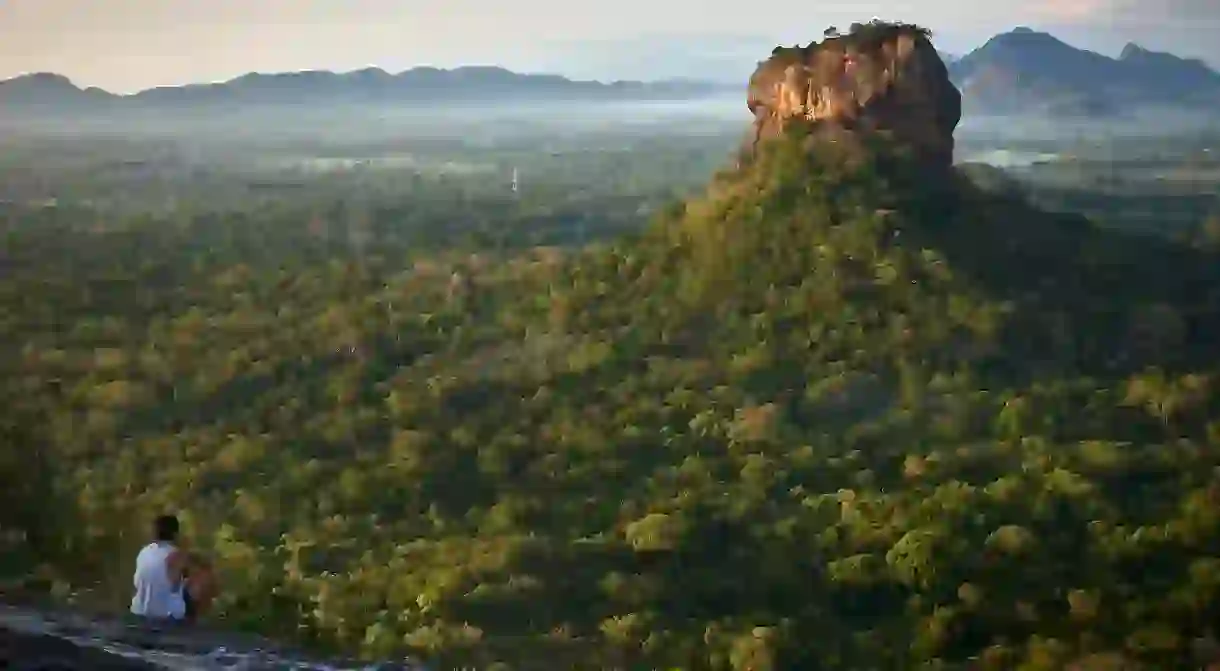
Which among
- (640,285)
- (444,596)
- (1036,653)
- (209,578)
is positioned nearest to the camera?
(209,578)

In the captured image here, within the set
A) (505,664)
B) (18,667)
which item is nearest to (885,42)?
(505,664)

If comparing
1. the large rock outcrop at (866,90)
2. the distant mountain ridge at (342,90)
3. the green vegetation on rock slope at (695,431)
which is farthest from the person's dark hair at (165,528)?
the large rock outcrop at (866,90)

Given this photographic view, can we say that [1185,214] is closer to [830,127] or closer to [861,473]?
[861,473]

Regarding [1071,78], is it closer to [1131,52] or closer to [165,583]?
[1131,52]

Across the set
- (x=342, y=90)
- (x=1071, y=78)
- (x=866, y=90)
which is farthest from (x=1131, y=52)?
(x=342, y=90)

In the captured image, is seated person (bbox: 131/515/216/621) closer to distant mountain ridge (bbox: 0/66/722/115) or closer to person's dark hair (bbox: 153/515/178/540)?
person's dark hair (bbox: 153/515/178/540)

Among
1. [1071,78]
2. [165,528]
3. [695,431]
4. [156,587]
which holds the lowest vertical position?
[695,431]
